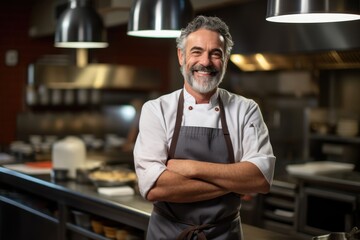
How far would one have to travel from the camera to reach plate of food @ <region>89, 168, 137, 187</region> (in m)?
4.17

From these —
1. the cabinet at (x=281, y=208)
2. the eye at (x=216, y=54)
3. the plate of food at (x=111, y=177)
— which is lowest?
the cabinet at (x=281, y=208)

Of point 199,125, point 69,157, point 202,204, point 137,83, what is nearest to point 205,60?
point 199,125

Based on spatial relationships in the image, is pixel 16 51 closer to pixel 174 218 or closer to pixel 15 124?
pixel 15 124

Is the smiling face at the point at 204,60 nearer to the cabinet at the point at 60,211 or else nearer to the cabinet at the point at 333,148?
the cabinet at the point at 60,211

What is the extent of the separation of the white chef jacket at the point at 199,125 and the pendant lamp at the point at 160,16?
866 millimetres

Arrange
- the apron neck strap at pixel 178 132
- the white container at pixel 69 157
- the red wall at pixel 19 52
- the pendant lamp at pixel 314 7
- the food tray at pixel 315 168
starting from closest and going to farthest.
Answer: the pendant lamp at pixel 314 7
the apron neck strap at pixel 178 132
the white container at pixel 69 157
the food tray at pixel 315 168
the red wall at pixel 19 52

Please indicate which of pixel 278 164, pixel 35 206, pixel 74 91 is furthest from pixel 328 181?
pixel 74 91

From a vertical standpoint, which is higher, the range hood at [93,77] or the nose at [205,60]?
the nose at [205,60]

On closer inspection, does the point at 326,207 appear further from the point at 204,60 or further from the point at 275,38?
the point at 204,60

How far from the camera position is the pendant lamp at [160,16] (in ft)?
11.5

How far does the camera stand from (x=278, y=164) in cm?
621

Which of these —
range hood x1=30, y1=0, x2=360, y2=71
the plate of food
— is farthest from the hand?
range hood x1=30, y1=0, x2=360, y2=71

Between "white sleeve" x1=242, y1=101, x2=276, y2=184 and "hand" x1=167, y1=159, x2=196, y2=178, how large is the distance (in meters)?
0.24

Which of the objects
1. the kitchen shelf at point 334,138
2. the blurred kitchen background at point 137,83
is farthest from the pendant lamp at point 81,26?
the kitchen shelf at point 334,138
